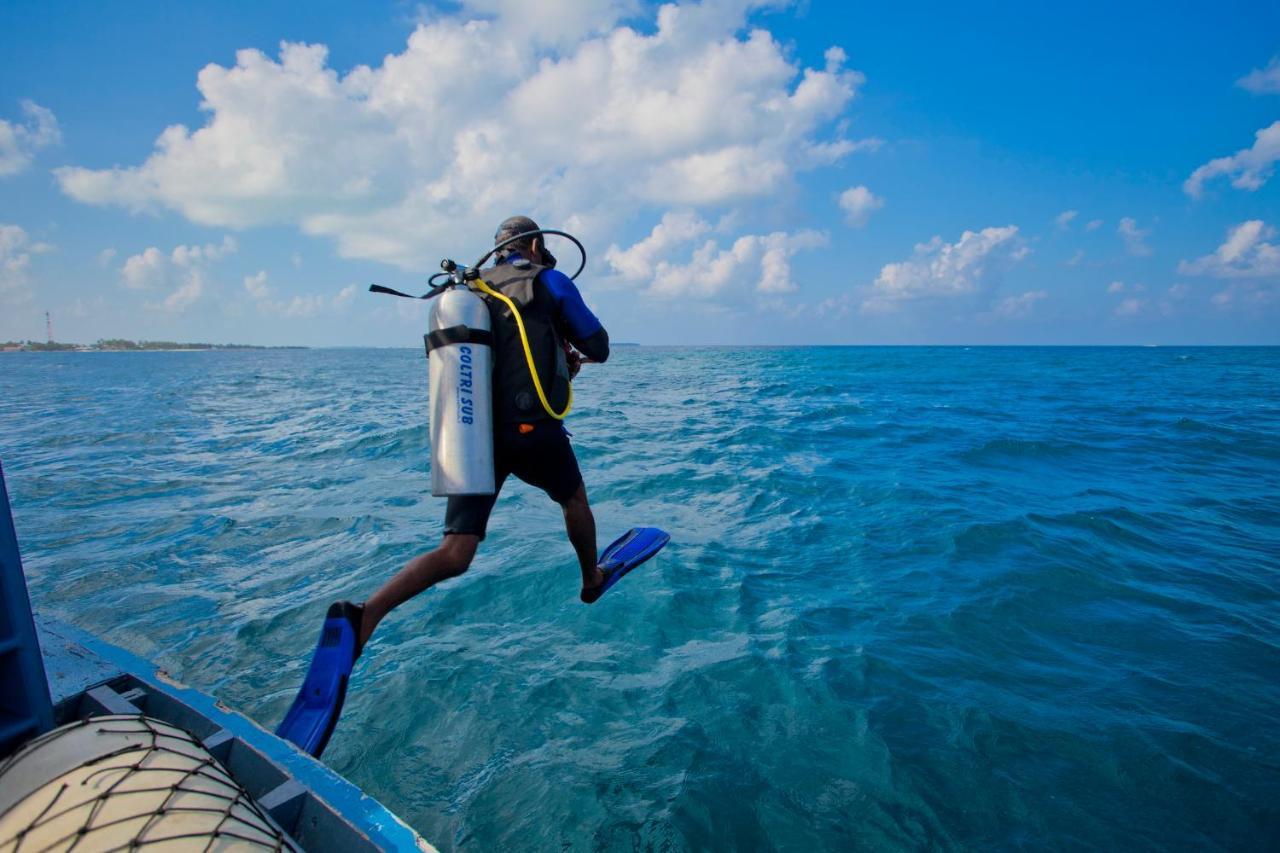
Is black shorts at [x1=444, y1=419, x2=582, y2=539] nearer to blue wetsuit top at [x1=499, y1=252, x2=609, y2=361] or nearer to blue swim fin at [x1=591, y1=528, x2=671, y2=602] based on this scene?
blue wetsuit top at [x1=499, y1=252, x2=609, y2=361]

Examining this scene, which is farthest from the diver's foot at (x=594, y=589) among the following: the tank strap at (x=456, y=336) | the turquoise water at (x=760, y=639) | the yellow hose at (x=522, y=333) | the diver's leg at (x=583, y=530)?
the tank strap at (x=456, y=336)

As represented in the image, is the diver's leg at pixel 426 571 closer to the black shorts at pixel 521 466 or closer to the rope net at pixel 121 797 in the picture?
the black shorts at pixel 521 466

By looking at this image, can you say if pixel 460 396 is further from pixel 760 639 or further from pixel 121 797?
pixel 760 639

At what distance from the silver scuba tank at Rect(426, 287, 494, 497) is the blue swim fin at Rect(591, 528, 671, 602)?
1.61 m

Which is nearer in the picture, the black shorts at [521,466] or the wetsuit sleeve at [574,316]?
the black shorts at [521,466]

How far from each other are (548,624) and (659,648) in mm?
1081

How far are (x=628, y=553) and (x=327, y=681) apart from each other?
8.15 feet

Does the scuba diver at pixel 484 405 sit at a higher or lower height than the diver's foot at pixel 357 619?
higher

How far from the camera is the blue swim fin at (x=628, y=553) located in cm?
480

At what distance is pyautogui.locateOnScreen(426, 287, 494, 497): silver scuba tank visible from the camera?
3.41 meters

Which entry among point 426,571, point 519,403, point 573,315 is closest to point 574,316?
point 573,315

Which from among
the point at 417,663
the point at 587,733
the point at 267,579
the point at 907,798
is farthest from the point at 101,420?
the point at 907,798

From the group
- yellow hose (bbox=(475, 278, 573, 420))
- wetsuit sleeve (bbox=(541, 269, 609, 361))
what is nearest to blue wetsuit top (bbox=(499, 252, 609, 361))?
wetsuit sleeve (bbox=(541, 269, 609, 361))

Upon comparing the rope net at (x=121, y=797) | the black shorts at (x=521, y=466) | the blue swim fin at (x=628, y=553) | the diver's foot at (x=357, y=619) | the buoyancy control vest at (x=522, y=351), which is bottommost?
the blue swim fin at (x=628, y=553)
